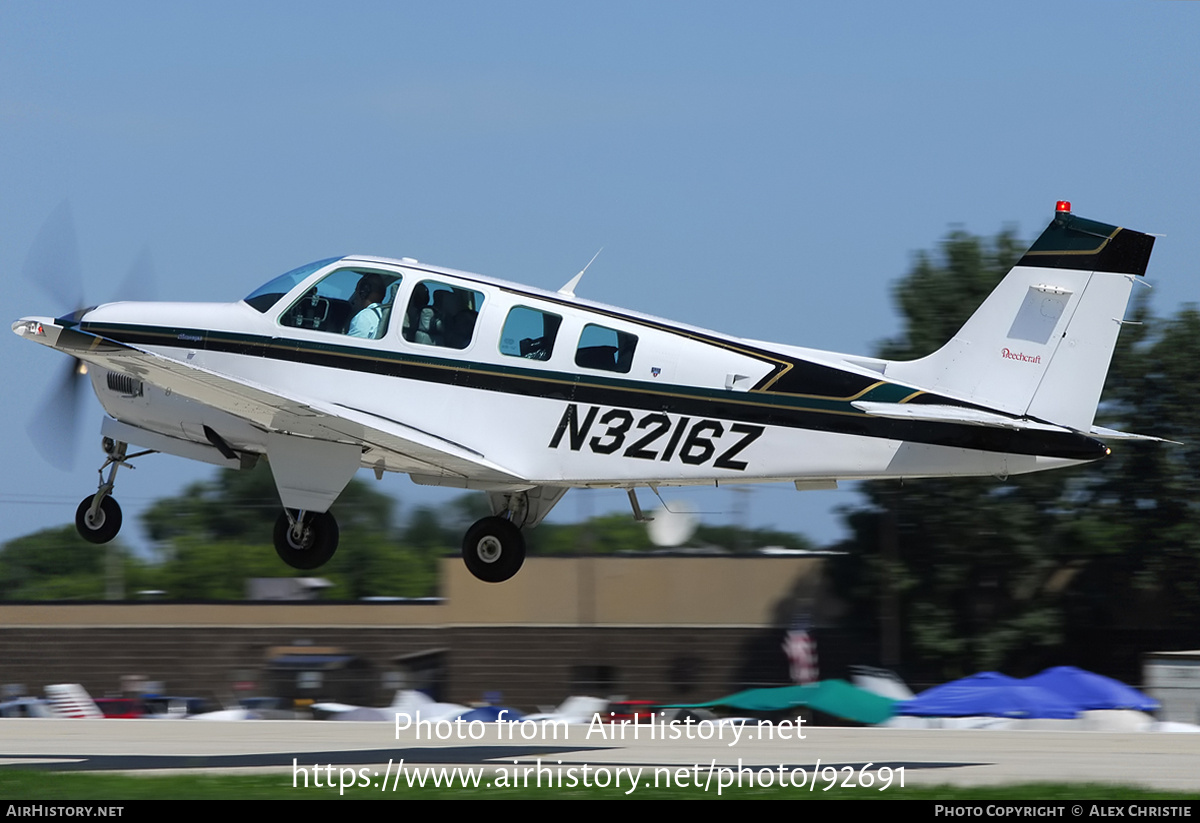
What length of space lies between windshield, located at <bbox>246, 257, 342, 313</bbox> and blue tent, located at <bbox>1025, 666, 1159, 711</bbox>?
18225 mm

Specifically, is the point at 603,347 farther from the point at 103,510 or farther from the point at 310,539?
the point at 103,510

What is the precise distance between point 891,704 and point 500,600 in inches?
491

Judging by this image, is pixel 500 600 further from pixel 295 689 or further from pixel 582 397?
pixel 582 397

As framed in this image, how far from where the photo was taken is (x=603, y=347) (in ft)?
44.3

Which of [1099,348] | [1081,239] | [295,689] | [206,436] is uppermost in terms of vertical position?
[1081,239]

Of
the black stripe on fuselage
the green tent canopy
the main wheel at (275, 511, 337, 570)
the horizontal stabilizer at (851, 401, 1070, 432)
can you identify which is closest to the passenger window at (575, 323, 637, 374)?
the black stripe on fuselage

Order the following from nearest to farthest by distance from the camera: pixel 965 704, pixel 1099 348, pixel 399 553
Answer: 1. pixel 1099 348
2. pixel 965 704
3. pixel 399 553

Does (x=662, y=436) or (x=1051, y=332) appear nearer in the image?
(x=1051, y=332)

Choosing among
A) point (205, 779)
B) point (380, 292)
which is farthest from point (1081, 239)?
point (205, 779)

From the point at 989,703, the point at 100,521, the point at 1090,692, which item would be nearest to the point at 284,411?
the point at 100,521

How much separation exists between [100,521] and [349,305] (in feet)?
13.1

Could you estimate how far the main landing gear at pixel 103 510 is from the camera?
15.4 m

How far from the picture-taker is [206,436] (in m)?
15.0
